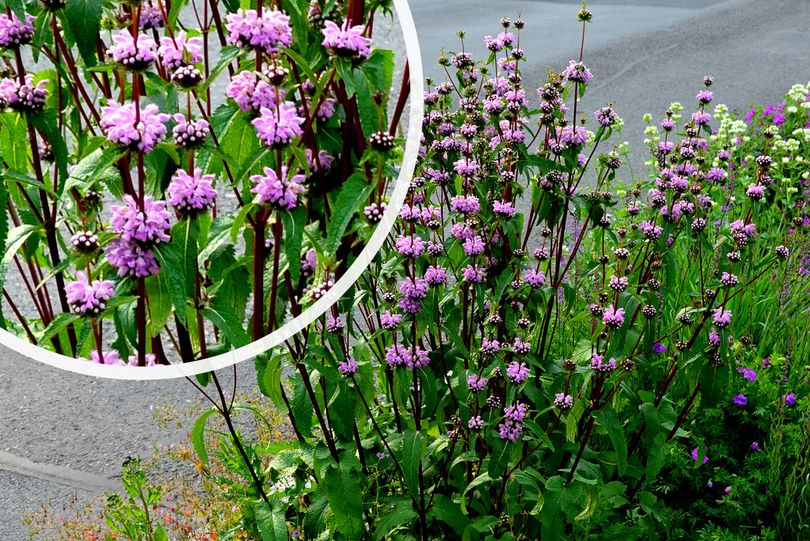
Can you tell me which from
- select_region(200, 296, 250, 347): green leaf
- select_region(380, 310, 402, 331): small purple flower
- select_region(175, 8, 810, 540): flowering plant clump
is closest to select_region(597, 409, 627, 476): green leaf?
select_region(175, 8, 810, 540): flowering plant clump

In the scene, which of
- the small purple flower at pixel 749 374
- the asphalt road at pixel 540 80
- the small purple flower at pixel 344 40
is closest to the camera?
the small purple flower at pixel 344 40

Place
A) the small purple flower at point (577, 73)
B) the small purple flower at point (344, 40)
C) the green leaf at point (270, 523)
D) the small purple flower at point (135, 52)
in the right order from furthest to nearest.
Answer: the small purple flower at point (577, 73) < the green leaf at point (270, 523) < the small purple flower at point (344, 40) < the small purple flower at point (135, 52)

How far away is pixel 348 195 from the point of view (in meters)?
1.20

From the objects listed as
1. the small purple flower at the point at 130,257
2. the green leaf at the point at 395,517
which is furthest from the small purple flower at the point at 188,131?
the green leaf at the point at 395,517

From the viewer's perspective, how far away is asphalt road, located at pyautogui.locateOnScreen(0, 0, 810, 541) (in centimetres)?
377

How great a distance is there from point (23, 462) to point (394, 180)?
3.03 meters

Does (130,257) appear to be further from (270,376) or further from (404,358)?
(404,358)

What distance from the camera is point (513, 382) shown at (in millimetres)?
2244

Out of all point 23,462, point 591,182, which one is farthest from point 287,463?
point 591,182

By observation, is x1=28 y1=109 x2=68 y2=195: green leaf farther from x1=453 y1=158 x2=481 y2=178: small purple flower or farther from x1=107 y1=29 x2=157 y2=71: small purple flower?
x1=453 y1=158 x2=481 y2=178: small purple flower

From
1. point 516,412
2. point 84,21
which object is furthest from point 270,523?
point 84,21

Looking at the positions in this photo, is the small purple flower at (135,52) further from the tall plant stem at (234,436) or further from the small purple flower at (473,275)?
the small purple flower at (473,275)

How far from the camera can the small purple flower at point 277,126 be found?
3.51ft

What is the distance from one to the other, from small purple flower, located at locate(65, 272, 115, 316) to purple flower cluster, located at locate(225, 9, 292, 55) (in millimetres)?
318
